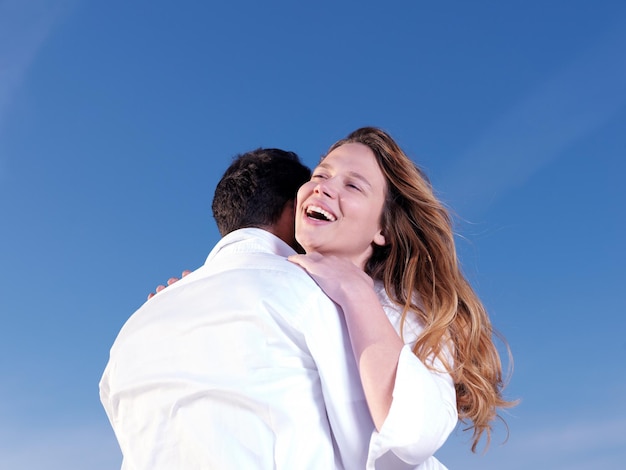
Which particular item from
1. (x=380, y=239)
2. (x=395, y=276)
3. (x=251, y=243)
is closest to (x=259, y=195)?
(x=251, y=243)

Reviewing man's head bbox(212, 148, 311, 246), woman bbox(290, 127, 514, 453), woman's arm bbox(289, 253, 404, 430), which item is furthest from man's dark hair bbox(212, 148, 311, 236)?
woman's arm bbox(289, 253, 404, 430)

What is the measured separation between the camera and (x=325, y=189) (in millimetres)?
4145

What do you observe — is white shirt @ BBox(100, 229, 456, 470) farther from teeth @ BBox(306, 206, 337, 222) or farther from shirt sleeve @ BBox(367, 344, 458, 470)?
teeth @ BBox(306, 206, 337, 222)

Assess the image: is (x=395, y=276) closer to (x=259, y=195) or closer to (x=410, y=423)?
(x=259, y=195)

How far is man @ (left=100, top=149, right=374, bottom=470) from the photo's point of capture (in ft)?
10.2

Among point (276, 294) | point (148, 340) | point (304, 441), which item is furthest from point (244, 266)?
point (304, 441)

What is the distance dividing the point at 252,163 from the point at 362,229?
0.72 meters

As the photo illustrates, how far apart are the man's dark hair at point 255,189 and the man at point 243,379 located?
601 mm

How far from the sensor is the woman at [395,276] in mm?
3270

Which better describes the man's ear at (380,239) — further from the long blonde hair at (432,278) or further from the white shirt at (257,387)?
the white shirt at (257,387)

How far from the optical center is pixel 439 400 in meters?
3.25

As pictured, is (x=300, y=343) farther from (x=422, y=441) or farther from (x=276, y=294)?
(x=422, y=441)

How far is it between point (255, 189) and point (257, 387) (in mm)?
1347

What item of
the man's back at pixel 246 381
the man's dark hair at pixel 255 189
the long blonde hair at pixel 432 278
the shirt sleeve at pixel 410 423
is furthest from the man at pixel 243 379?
the long blonde hair at pixel 432 278
